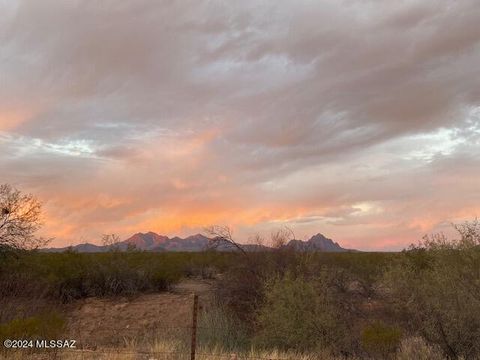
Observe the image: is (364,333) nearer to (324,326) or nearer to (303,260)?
(324,326)

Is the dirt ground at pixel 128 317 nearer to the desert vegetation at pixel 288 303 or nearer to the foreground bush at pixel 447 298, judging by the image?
the desert vegetation at pixel 288 303

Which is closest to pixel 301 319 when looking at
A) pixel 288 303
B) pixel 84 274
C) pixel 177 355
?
pixel 288 303

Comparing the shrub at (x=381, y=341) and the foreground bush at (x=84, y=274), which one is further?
the foreground bush at (x=84, y=274)

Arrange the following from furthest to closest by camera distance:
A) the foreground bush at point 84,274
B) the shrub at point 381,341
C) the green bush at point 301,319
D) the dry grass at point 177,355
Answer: the foreground bush at point 84,274
the green bush at point 301,319
the shrub at point 381,341
the dry grass at point 177,355

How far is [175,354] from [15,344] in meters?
4.45

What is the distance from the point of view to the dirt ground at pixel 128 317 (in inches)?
880

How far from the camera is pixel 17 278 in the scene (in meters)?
24.5

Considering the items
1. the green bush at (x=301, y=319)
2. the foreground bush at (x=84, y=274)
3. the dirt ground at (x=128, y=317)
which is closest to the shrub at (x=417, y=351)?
the green bush at (x=301, y=319)

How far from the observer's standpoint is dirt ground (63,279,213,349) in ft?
73.4

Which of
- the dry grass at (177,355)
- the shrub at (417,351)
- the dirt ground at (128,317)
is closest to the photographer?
the dry grass at (177,355)

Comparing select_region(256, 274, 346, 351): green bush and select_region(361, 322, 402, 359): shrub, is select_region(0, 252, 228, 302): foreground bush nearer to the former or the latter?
select_region(256, 274, 346, 351): green bush

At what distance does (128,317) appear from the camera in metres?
25.2

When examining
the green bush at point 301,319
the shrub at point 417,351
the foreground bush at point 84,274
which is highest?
the foreground bush at point 84,274

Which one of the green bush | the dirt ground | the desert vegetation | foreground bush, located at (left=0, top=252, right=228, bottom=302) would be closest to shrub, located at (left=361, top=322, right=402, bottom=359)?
the desert vegetation
